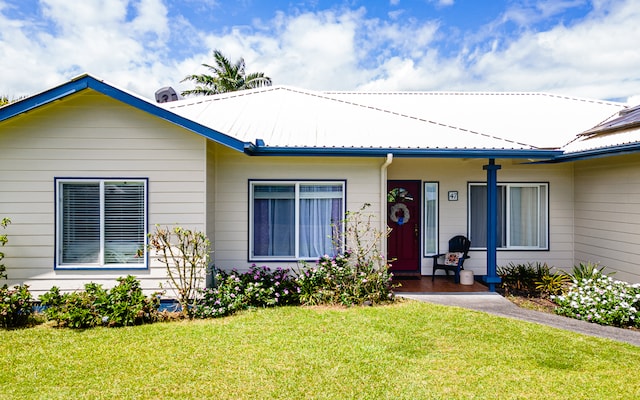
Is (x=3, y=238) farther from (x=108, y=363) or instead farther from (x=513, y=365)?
(x=513, y=365)

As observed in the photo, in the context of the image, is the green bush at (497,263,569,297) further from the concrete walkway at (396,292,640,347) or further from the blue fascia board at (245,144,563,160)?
the blue fascia board at (245,144,563,160)

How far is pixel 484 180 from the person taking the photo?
401 inches

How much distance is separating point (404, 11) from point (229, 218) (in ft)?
38.0

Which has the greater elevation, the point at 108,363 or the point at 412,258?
the point at 412,258

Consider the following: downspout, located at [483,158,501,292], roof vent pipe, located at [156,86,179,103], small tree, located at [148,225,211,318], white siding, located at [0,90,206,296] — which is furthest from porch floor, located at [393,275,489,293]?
roof vent pipe, located at [156,86,179,103]

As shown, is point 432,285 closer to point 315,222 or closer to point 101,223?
point 315,222

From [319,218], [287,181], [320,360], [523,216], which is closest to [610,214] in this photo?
[523,216]

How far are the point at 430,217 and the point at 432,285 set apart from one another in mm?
1773

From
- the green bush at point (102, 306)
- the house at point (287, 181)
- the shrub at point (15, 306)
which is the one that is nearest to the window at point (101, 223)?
the house at point (287, 181)

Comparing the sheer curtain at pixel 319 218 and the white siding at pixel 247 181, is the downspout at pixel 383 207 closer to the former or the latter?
the white siding at pixel 247 181

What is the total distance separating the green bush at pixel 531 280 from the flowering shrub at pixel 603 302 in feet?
2.93

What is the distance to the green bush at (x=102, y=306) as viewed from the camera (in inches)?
254

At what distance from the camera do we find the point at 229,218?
27.2ft

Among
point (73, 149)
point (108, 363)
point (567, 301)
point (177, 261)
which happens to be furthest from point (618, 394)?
point (73, 149)
